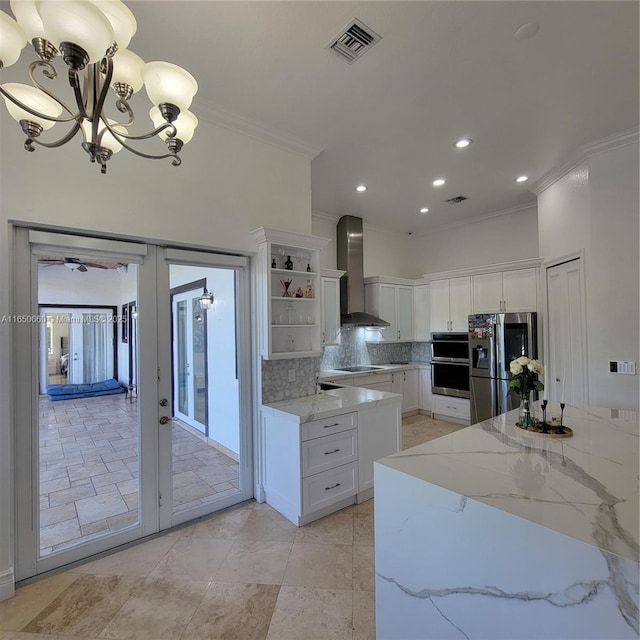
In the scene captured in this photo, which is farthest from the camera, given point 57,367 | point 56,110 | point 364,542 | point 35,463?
point 364,542

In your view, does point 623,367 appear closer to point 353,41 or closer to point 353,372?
point 353,372

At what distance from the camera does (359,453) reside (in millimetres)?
3037

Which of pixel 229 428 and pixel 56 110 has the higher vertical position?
pixel 56 110

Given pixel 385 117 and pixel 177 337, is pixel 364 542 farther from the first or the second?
pixel 385 117

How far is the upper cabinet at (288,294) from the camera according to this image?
9.66ft

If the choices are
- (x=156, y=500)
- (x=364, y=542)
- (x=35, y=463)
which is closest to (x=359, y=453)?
→ (x=364, y=542)

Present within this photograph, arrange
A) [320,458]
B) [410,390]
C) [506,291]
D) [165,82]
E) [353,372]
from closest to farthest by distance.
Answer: [165,82] < [320,458] < [506,291] < [353,372] < [410,390]

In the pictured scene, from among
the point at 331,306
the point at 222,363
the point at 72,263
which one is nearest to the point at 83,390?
the point at 72,263

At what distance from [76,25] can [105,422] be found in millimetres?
2316

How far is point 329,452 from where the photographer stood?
2.83 meters

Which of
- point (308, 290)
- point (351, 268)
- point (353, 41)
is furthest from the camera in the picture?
point (351, 268)

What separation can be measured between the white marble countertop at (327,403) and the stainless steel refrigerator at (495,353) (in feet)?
7.19

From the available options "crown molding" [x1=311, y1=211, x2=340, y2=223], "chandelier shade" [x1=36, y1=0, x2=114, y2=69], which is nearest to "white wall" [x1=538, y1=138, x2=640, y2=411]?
"crown molding" [x1=311, y1=211, x2=340, y2=223]

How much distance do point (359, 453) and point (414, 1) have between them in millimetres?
3134
